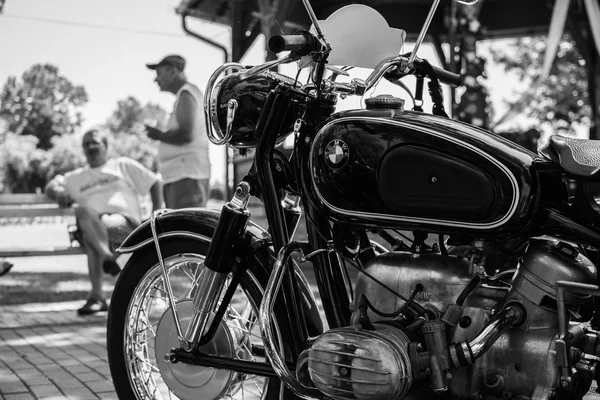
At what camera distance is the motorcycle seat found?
1.94 meters

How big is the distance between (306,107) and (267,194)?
0.29m

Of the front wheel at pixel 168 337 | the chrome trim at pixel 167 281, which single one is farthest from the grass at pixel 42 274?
the chrome trim at pixel 167 281

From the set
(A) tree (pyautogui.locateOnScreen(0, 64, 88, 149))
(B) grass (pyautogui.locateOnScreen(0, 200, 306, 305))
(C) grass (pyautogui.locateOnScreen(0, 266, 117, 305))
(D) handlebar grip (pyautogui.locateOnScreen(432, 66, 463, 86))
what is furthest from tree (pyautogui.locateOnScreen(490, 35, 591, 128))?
(A) tree (pyautogui.locateOnScreen(0, 64, 88, 149))

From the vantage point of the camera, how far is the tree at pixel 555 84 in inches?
927

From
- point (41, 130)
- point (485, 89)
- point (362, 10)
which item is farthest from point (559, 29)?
point (41, 130)

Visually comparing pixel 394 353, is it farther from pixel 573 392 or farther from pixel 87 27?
pixel 87 27

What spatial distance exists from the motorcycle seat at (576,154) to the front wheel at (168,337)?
0.98 m

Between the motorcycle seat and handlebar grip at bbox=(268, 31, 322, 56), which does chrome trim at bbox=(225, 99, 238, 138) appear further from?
the motorcycle seat

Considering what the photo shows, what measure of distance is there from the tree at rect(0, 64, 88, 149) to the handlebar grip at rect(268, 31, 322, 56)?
53400 mm

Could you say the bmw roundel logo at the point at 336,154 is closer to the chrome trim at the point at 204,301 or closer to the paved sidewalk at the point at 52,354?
the chrome trim at the point at 204,301

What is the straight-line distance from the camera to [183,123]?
5.75 metres

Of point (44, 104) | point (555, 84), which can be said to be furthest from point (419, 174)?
point (44, 104)

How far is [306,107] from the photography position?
2443 mm

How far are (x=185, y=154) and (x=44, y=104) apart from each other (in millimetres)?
60694
